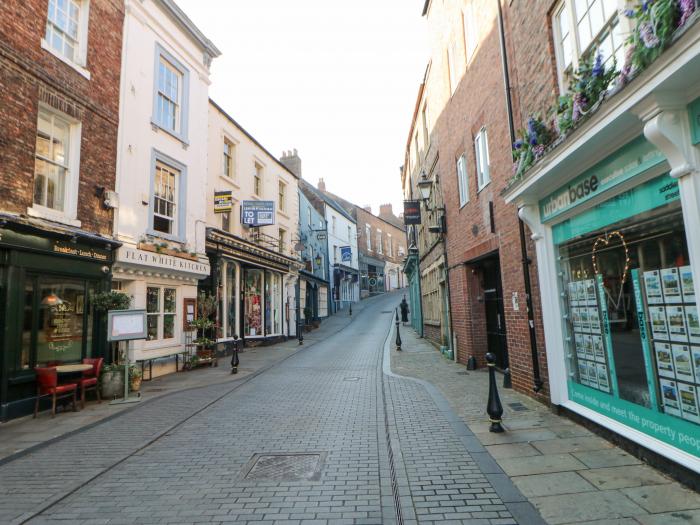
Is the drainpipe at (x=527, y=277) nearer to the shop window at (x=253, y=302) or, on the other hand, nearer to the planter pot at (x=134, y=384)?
the planter pot at (x=134, y=384)

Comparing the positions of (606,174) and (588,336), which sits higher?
(606,174)

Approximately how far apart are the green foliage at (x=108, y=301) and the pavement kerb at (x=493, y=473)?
724 cm

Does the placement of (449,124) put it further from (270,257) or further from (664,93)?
(270,257)

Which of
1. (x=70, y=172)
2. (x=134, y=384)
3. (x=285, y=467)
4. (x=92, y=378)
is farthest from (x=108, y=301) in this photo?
(x=285, y=467)

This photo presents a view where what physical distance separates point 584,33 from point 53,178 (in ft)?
33.1

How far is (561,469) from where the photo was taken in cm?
440

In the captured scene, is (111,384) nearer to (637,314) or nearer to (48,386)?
(48,386)

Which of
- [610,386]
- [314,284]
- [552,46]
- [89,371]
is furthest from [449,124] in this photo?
[314,284]

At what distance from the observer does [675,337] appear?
4.11 m

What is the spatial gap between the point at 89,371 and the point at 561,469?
889 centimetres

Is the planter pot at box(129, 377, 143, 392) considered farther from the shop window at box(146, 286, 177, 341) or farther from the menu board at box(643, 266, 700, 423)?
the menu board at box(643, 266, 700, 423)

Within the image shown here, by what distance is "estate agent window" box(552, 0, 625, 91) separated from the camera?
195 inches

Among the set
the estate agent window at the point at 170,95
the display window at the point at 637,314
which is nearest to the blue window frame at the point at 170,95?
the estate agent window at the point at 170,95

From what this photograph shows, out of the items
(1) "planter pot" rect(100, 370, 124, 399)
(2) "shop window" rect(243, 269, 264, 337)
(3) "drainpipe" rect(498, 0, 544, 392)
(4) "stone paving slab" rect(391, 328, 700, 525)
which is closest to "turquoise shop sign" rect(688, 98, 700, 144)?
(4) "stone paving slab" rect(391, 328, 700, 525)
